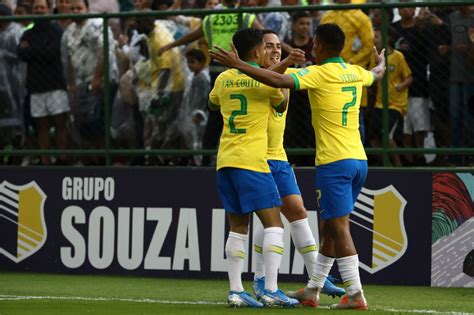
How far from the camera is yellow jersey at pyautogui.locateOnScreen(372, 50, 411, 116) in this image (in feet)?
42.8

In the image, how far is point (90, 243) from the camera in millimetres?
14125

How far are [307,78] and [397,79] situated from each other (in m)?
3.68

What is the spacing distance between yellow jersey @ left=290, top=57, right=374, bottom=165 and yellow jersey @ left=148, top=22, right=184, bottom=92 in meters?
4.11

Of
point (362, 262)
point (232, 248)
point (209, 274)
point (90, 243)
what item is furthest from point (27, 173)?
point (232, 248)

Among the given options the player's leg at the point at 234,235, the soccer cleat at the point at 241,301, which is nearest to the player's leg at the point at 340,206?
the player's leg at the point at 234,235

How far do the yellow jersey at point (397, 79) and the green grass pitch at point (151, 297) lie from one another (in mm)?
1919

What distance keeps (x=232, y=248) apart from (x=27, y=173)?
201 inches

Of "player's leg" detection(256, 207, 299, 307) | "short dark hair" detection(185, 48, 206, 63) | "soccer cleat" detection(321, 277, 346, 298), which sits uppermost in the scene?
"short dark hair" detection(185, 48, 206, 63)

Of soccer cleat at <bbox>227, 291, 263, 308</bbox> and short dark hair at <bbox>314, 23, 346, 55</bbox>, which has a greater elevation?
short dark hair at <bbox>314, 23, 346, 55</bbox>

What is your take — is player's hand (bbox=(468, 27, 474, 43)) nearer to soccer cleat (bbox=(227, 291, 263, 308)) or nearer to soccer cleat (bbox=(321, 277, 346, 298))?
soccer cleat (bbox=(321, 277, 346, 298))

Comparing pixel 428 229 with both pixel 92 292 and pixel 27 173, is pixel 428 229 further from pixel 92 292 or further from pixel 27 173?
pixel 27 173

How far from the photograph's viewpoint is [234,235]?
9922 millimetres

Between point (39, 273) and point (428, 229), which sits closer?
point (428, 229)

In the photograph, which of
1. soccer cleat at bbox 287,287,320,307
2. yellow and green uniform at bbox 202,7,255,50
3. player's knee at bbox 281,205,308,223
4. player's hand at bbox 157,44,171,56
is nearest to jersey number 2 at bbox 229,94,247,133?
player's knee at bbox 281,205,308,223
